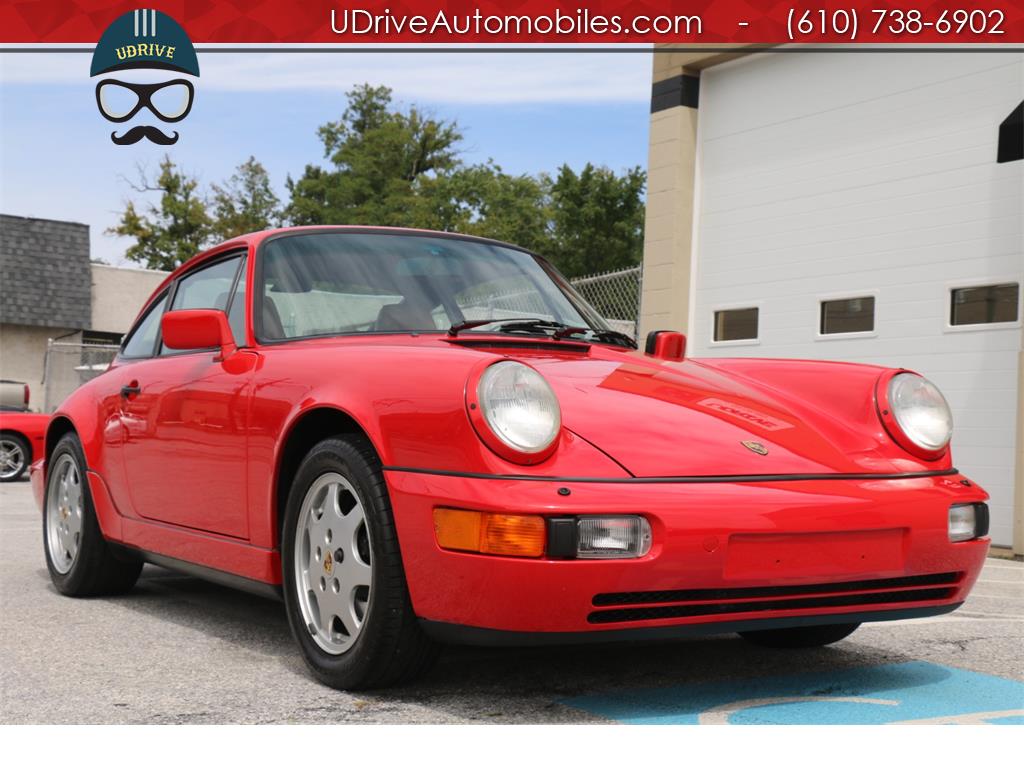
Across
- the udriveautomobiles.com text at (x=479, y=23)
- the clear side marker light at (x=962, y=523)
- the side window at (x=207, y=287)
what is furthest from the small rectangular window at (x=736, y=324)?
the clear side marker light at (x=962, y=523)

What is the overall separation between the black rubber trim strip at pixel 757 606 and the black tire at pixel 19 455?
12938mm

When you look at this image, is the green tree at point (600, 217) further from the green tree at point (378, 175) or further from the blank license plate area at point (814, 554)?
the blank license plate area at point (814, 554)

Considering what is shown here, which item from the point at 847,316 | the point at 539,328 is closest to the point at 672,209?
the point at 847,316

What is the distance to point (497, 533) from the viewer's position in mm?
2887

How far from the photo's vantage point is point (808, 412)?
3.77 meters

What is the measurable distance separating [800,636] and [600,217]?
45.4 m

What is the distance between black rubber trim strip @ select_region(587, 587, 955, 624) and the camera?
9.80 ft

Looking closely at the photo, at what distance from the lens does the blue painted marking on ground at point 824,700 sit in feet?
10.2

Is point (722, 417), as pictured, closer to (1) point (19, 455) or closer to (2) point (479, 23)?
(2) point (479, 23)

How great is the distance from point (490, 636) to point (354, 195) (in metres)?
50.3

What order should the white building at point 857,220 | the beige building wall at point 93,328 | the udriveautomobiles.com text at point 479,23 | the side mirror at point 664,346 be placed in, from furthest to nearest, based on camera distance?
the beige building wall at point 93,328
the white building at point 857,220
the udriveautomobiles.com text at point 479,23
the side mirror at point 664,346

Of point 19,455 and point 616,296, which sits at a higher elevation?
point 616,296
